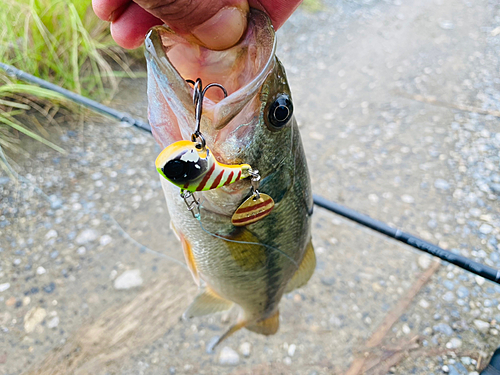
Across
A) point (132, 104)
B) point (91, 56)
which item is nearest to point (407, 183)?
point (132, 104)

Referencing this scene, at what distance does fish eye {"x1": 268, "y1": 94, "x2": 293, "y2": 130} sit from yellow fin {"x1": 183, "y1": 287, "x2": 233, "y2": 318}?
3.20ft

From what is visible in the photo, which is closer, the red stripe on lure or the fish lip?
the red stripe on lure

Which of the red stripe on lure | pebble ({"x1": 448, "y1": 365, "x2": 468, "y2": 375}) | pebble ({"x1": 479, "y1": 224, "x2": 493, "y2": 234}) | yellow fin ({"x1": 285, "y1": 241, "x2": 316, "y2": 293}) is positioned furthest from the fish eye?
pebble ({"x1": 479, "y1": 224, "x2": 493, "y2": 234})

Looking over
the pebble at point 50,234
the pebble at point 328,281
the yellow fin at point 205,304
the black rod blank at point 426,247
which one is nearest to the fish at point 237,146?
the yellow fin at point 205,304

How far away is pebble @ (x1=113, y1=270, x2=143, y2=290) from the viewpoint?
2.24 meters

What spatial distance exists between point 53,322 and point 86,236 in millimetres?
617

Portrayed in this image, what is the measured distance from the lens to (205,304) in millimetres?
1705

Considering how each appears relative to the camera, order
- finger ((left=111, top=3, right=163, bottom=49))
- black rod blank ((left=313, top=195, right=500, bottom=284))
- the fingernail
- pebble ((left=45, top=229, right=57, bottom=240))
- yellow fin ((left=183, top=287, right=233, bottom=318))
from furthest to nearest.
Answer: pebble ((left=45, top=229, right=57, bottom=240))
yellow fin ((left=183, top=287, right=233, bottom=318))
black rod blank ((left=313, top=195, right=500, bottom=284))
finger ((left=111, top=3, right=163, bottom=49))
the fingernail

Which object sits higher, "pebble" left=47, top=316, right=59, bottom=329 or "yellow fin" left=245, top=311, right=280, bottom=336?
"pebble" left=47, top=316, right=59, bottom=329

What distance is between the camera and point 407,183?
297cm

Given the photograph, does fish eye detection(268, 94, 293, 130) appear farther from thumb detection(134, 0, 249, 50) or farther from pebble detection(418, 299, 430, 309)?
pebble detection(418, 299, 430, 309)

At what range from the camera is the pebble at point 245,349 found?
2.00 m

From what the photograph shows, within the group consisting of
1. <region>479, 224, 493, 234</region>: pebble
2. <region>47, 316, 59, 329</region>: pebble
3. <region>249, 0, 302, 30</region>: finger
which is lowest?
<region>479, 224, 493, 234</region>: pebble

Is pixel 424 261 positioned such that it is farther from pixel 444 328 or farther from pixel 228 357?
pixel 228 357
